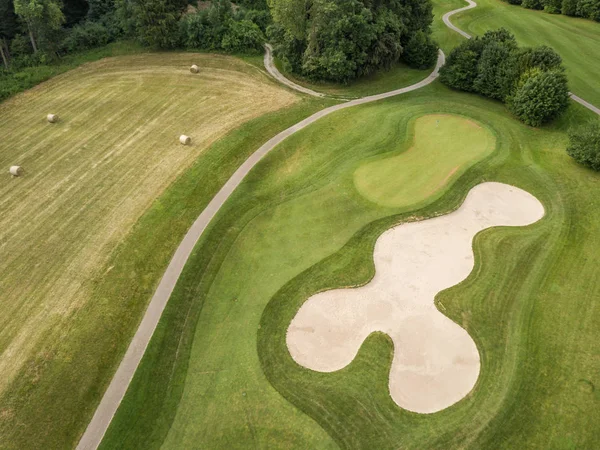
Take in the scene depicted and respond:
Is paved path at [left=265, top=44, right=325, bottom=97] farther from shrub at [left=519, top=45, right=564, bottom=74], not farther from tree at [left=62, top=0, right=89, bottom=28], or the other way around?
tree at [left=62, top=0, right=89, bottom=28]

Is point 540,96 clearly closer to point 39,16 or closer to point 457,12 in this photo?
point 457,12

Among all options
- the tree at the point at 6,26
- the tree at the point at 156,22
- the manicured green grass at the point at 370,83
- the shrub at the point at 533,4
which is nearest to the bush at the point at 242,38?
the manicured green grass at the point at 370,83

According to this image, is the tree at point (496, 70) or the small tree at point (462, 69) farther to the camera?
the small tree at point (462, 69)

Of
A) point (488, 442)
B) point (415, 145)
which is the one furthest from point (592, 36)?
point (488, 442)

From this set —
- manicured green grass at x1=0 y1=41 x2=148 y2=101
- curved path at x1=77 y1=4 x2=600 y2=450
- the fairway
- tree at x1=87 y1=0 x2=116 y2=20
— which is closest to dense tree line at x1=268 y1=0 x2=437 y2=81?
the fairway

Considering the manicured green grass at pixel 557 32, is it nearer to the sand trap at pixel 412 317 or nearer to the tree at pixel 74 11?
the sand trap at pixel 412 317

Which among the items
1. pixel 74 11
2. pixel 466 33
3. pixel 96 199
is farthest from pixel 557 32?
pixel 74 11

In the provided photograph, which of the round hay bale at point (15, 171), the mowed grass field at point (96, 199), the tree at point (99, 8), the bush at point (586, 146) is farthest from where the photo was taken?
the tree at point (99, 8)
